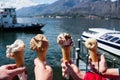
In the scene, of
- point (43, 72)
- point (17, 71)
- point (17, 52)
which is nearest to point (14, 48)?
point (17, 52)

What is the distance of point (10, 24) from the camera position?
88.9 metres

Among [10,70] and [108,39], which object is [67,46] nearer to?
[10,70]

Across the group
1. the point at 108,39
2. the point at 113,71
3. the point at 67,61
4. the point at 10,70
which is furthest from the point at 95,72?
the point at 108,39

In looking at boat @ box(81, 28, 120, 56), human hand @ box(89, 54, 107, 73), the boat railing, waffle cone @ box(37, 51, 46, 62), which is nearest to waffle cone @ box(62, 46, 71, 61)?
waffle cone @ box(37, 51, 46, 62)

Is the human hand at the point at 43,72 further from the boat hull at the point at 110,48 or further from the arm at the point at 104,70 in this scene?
the boat hull at the point at 110,48

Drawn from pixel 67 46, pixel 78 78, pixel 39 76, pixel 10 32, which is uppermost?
pixel 67 46

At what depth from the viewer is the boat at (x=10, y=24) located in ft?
289

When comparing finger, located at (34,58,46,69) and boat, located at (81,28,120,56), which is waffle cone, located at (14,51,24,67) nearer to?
finger, located at (34,58,46,69)

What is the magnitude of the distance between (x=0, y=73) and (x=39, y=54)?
311 mm

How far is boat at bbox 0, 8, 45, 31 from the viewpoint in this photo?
8819 cm

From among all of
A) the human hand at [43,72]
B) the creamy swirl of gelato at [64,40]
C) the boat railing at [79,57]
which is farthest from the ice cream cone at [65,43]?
the boat railing at [79,57]

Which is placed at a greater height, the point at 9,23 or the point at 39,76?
the point at 39,76

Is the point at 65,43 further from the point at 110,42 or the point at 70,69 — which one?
Result: the point at 110,42

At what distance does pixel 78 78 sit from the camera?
2.71 metres
